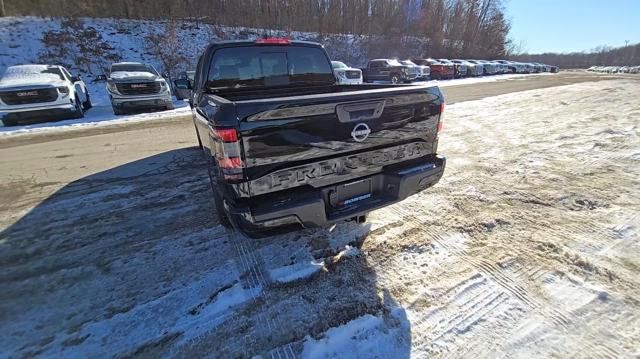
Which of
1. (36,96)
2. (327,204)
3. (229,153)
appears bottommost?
(327,204)

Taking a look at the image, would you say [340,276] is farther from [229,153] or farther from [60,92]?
[60,92]

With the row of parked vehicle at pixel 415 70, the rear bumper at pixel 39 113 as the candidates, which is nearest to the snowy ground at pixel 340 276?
the rear bumper at pixel 39 113

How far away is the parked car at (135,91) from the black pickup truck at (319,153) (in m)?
10.3

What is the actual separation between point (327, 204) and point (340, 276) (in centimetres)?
69

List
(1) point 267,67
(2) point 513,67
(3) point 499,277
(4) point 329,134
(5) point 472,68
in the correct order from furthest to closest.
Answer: (2) point 513,67, (5) point 472,68, (1) point 267,67, (3) point 499,277, (4) point 329,134

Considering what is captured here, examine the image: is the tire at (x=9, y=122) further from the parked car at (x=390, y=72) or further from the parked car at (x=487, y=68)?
the parked car at (x=487, y=68)

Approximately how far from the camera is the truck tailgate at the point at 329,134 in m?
2.09

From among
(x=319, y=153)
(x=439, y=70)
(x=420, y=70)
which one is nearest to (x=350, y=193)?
(x=319, y=153)

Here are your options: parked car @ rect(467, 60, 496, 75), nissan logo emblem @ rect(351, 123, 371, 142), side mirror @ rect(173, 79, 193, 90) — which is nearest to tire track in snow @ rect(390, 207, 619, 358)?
nissan logo emblem @ rect(351, 123, 371, 142)

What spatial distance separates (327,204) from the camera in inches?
97.7

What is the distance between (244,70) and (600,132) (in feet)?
26.7

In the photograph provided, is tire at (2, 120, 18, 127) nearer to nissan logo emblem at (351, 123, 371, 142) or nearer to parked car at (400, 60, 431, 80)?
nissan logo emblem at (351, 123, 371, 142)

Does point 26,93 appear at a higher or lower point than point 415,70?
lower

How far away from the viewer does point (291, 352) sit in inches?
76.6
